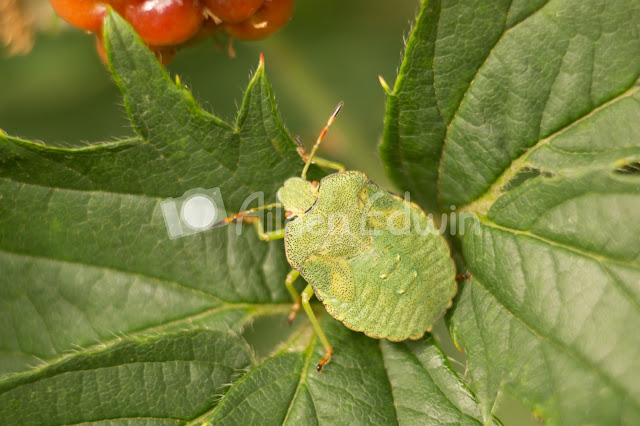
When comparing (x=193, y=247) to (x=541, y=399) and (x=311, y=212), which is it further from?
(x=541, y=399)

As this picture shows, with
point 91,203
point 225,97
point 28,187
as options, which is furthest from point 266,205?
point 225,97

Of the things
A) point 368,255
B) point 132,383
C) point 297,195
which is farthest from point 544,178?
point 132,383

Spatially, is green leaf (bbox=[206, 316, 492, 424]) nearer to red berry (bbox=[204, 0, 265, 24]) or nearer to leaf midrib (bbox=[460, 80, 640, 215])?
leaf midrib (bbox=[460, 80, 640, 215])

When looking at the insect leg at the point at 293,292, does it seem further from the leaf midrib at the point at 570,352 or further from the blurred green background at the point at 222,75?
the blurred green background at the point at 222,75

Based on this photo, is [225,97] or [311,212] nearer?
[311,212]

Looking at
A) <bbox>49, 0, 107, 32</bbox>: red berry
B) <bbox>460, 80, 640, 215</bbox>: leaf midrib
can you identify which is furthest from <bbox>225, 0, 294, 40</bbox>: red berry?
<bbox>460, 80, 640, 215</bbox>: leaf midrib

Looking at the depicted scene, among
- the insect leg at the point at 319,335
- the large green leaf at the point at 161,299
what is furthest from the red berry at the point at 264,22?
the insect leg at the point at 319,335
